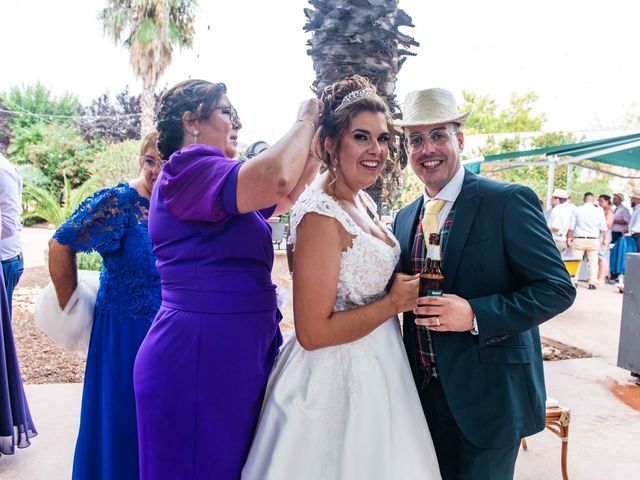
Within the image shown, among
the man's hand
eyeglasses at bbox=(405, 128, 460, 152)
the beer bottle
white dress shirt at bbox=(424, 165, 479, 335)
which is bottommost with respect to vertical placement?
the man's hand

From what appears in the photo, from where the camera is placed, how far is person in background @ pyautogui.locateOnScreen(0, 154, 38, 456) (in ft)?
11.7

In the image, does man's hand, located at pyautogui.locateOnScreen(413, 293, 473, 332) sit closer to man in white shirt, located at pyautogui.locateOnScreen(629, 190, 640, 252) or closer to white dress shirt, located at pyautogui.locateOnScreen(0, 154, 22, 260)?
white dress shirt, located at pyautogui.locateOnScreen(0, 154, 22, 260)

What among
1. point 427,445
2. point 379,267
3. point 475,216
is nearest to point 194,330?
point 379,267

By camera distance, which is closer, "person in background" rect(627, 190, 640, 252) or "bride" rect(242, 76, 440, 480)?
"bride" rect(242, 76, 440, 480)

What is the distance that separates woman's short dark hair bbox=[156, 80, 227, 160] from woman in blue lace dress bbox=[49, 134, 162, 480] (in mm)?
811

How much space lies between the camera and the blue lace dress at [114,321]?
2.60 meters

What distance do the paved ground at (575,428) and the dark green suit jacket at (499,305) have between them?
2.25 m

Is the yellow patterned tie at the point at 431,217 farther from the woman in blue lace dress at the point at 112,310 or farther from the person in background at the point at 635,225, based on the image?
the person in background at the point at 635,225

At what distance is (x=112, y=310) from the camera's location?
2.70m

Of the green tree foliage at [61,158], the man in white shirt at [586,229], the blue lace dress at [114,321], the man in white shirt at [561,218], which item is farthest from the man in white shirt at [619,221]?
the green tree foliage at [61,158]

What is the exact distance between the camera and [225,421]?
1851 millimetres

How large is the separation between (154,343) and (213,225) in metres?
0.51

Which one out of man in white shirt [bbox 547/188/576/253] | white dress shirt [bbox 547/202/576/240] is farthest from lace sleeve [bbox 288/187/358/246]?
white dress shirt [bbox 547/202/576/240]

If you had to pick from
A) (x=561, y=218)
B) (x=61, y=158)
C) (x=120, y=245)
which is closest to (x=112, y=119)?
(x=61, y=158)
